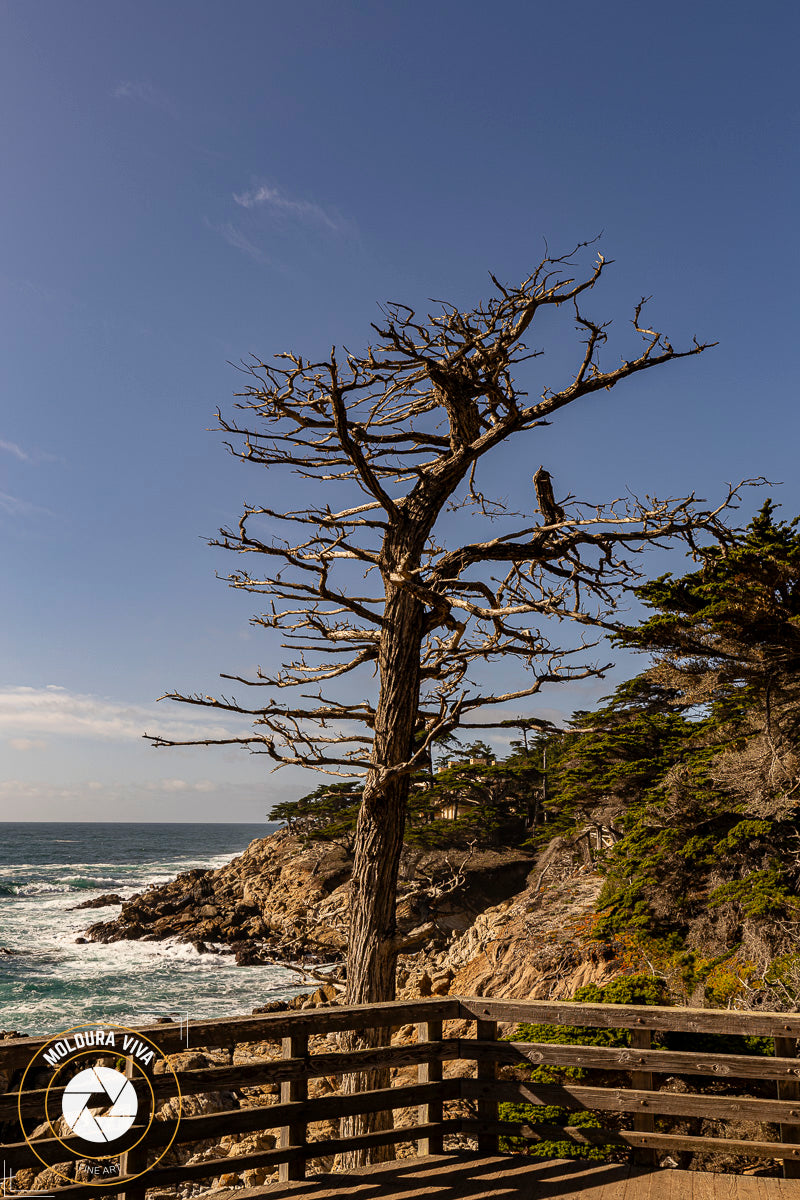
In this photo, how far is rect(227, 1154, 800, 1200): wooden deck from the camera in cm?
441

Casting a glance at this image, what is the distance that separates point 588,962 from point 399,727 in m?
10.3

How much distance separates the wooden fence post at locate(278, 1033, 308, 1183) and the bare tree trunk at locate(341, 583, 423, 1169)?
1.42m

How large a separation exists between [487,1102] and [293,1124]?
4.48ft

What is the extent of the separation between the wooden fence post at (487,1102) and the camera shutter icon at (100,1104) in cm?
218

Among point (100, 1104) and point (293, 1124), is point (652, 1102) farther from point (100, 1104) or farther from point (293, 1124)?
point (100, 1104)

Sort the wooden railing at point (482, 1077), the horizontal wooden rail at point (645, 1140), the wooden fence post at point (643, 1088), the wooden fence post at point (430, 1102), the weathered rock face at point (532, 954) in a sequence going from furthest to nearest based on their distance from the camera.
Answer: the weathered rock face at point (532, 954) < the wooden fence post at point (430, 1102) < the wooden fence post at point (643, 1088) < the horizontal wooden rail at point (645, 1140) < the wooden railing at point (482, 1077)

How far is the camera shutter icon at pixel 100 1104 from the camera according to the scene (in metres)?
3.84

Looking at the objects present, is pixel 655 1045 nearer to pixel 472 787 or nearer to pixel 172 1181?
pixel 172 1181

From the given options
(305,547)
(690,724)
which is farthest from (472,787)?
(305,547)

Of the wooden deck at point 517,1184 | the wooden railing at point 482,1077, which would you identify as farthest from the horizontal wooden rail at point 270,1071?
the wooden deck at point 517,1184

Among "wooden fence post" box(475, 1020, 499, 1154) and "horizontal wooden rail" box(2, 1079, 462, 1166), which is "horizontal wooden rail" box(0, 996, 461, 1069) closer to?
"wooden fence post" box(475, 1020, 499, 1154)

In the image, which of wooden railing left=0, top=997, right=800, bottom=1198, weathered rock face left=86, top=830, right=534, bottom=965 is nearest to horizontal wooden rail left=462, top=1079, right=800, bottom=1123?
wooden railing left=0, top=997, right=800, bottom=1198

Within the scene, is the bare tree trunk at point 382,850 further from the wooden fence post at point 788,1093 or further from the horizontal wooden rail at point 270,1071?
the wooden fence post at point 788,1093

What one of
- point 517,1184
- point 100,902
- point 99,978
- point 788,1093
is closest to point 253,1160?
point 517,1184
